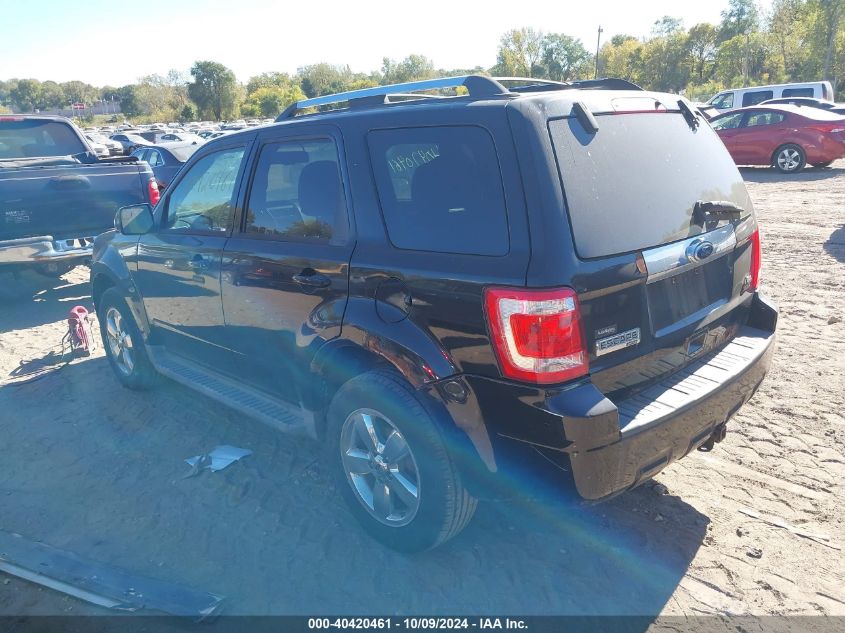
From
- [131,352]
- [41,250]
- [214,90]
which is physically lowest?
[131,352]

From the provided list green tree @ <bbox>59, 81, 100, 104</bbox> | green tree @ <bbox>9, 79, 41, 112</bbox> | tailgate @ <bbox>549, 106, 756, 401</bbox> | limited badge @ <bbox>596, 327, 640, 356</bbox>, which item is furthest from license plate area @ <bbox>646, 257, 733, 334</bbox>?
green tree @ <bbox>59, 81, 100, 104</bbox>

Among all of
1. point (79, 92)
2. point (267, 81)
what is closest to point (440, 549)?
point (267, 81)

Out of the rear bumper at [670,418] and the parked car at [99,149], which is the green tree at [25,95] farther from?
the rear bumper at [670,418]

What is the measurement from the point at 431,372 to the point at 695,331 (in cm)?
124

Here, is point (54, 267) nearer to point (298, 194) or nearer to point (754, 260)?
point (298, 194)

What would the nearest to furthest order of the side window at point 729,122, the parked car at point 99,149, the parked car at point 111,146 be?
the parked car at point 99,149 → the parked car at point 111,146 → the side window at point 729,122

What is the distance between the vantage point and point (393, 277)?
2705 millimetres

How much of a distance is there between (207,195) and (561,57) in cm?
8288

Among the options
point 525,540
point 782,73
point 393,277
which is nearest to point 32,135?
point 393,277

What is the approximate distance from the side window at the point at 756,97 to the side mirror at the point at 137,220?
22.8 metres

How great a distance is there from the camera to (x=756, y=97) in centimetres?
2225

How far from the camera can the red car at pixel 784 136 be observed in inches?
564

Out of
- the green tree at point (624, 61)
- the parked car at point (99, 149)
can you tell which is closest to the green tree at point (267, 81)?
the green tree at point (624, 61)

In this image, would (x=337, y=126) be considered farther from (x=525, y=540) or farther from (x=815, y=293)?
(x=815, y=293)
